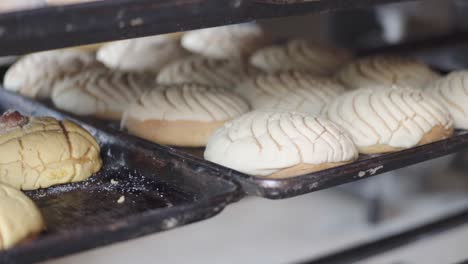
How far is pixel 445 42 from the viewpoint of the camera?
3.29m

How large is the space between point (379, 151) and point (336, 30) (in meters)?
2.73

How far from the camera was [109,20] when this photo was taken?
120 centimetres

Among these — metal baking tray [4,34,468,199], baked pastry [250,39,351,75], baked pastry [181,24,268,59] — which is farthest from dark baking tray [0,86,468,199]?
baked pastry [181,24,268,59]

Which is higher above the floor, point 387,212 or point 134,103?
point 134,103

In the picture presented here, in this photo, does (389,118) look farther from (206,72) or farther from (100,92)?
(100,92)

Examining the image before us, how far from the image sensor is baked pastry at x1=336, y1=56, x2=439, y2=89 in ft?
7.72

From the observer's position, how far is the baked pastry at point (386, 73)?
2354 millimetres

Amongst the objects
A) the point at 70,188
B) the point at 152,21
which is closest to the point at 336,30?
the point at 70,188

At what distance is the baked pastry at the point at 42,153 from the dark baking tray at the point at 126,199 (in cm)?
3

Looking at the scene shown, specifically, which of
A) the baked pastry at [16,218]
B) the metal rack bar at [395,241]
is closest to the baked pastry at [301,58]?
the metal rack bar at [395,241]

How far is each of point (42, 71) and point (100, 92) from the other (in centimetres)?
41

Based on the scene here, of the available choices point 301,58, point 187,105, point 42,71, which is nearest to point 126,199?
point 187,105

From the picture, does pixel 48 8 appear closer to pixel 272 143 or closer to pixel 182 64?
pixel 272 143

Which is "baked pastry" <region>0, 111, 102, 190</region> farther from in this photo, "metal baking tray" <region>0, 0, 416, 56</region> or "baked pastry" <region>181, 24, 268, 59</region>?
"baked pastry" <region>181, 24, 268, 59</region>
